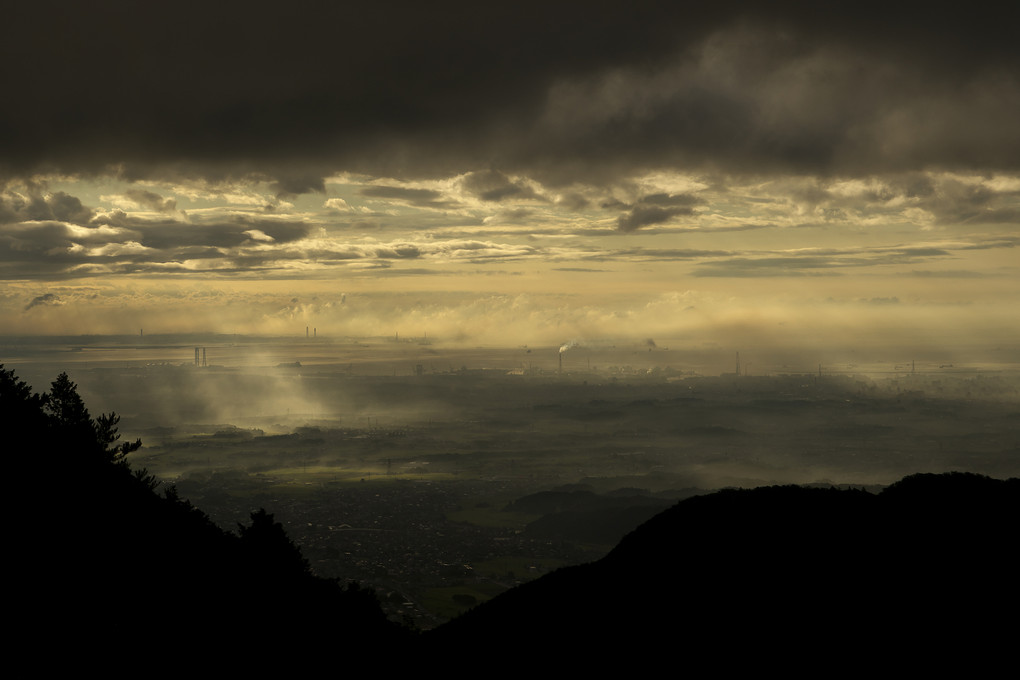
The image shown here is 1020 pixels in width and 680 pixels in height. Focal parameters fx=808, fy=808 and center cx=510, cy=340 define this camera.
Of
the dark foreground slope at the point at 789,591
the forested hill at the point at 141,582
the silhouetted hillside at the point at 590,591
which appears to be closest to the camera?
the forested hill at the point at 141,582

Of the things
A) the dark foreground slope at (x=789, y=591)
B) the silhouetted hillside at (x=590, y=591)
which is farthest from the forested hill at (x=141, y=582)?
the dark foreground slope at (x=789, y=591)

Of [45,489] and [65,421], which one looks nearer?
[45,489]

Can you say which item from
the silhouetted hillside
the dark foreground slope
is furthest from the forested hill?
the dark foreground slope

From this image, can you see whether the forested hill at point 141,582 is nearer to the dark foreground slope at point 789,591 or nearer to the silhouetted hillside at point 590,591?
the silhouetted hillside at point 590,591

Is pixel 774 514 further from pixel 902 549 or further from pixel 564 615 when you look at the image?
pixel 564 615

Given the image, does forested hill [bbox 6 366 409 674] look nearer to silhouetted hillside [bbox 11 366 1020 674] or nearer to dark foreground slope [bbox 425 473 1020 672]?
silhouetted hillside [bbox 11 366 1020 674]

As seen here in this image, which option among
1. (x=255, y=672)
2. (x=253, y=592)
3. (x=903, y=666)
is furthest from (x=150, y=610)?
(x=903, y=666)

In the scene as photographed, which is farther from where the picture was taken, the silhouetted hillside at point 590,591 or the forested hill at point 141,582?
the silhouetted hillside at point 590,591
